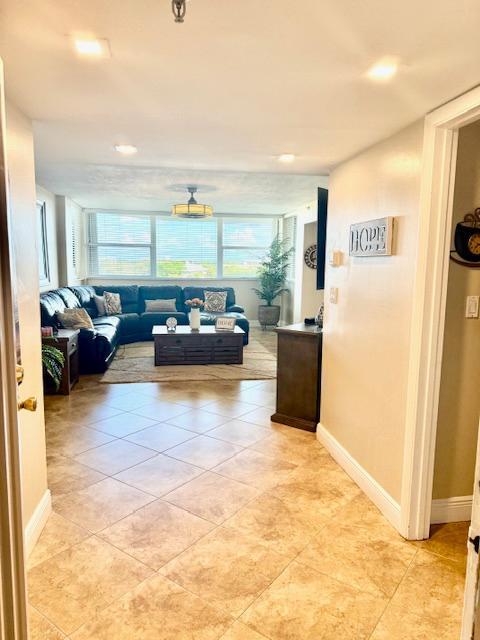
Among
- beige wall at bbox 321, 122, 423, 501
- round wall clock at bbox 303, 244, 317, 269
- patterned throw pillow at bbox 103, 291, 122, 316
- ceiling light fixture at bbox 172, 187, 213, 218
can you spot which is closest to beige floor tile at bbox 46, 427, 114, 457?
beige wall at bbox 321, 122, 423, 501

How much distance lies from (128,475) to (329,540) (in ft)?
4.52

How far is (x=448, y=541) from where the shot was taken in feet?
7.49

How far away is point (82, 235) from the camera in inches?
330

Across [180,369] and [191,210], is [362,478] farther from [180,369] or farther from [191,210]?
[191,210]

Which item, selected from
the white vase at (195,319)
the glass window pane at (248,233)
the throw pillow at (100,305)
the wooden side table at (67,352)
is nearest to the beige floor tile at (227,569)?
the wooden side table at (67,352)

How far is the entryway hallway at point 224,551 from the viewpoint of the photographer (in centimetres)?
174

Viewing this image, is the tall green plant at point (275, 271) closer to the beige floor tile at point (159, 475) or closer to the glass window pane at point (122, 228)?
the glass window pane at point (122, 228)

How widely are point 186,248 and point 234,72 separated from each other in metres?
7.50

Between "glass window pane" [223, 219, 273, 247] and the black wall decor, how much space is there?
565cm

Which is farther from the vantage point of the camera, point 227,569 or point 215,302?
point 215,302

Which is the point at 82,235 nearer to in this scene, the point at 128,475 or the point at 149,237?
the point at 149,237

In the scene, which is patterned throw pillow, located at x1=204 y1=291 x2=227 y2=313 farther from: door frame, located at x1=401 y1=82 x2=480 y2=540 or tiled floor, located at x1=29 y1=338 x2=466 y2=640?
door frame, located at x1=401 y1=82 x2=480 y2=540

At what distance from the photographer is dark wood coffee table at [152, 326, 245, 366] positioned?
5.88 m

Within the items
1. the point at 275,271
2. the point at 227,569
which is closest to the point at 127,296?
the point at 275,271
